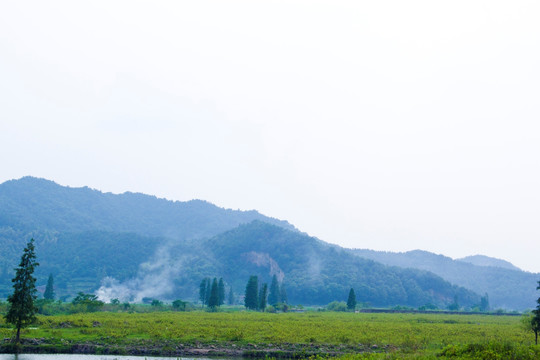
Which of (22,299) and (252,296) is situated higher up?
(252,296)

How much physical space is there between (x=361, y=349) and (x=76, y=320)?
96.6 feet

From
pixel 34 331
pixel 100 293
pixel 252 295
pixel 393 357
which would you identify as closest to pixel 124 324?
pixel 34 331

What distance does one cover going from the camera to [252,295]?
118 metres

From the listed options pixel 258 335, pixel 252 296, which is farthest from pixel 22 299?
pixel 252 296

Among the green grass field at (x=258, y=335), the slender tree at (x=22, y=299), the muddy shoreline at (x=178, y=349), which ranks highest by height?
the slender tree at (x=22, y=299)

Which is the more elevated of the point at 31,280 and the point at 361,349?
the point at 31,280

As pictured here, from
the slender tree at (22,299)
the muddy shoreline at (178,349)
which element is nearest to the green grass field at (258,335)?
the muddy shoreline at (178,349)

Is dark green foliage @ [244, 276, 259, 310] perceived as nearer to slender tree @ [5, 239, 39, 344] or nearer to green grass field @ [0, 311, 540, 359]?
green grass field @ [0, 311, 540, 359]

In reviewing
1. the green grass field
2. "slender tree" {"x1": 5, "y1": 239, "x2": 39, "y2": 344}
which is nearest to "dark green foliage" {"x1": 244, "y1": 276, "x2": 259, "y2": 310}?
the green grass field

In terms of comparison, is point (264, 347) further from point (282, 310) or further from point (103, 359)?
point (282, 310)

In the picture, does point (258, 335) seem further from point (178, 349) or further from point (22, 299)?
point (22, 299)

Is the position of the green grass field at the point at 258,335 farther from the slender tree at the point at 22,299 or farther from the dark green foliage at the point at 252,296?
the dark green foliage at the point at 252,296

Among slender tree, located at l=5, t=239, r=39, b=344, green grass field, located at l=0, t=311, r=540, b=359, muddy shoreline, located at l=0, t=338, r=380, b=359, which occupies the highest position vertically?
slender tree, located at l=5, t=239, r=39, b=344

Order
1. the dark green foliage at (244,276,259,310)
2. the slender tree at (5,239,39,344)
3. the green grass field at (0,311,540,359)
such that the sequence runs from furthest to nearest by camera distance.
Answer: the dark green foliage at (244,276,259,310) → the green grass field at (0,311,540,359) → the slender tree at (5,239,39,344)
